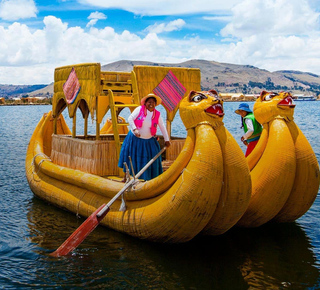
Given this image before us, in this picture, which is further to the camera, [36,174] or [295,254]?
[36,174]

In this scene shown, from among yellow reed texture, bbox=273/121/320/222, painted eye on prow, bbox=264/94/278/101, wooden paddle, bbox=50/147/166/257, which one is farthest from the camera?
painted eye on prow, bbox=264/94/278/101

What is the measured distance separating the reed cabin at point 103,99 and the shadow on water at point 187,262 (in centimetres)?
178

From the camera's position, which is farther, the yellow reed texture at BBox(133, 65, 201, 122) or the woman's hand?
the yellow reed texture at BBox(133, 65, 201, 122)

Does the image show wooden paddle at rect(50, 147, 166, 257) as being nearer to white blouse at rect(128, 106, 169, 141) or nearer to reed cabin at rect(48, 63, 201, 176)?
white blouse at rect(128, 106, 169, 141)

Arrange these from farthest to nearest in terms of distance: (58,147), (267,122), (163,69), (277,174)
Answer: (58,147)
(163,69)
(267,122)
(277,174)

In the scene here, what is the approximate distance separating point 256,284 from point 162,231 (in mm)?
1660

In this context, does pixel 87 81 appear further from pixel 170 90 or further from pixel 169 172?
pixel 169 172

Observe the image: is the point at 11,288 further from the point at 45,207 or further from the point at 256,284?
the point at 45,207

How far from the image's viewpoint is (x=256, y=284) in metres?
7.06

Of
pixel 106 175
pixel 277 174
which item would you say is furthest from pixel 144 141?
pixel 277 174

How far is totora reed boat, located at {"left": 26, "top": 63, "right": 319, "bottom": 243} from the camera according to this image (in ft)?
24.1

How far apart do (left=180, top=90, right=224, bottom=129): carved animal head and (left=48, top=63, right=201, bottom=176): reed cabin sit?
2.63 m

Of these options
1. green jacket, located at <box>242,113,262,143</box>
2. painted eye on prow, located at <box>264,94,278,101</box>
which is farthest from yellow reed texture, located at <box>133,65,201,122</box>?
painted eye on prow, located at <box>264,94,278,101</box>

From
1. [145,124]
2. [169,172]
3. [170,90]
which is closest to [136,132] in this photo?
[145,124]
